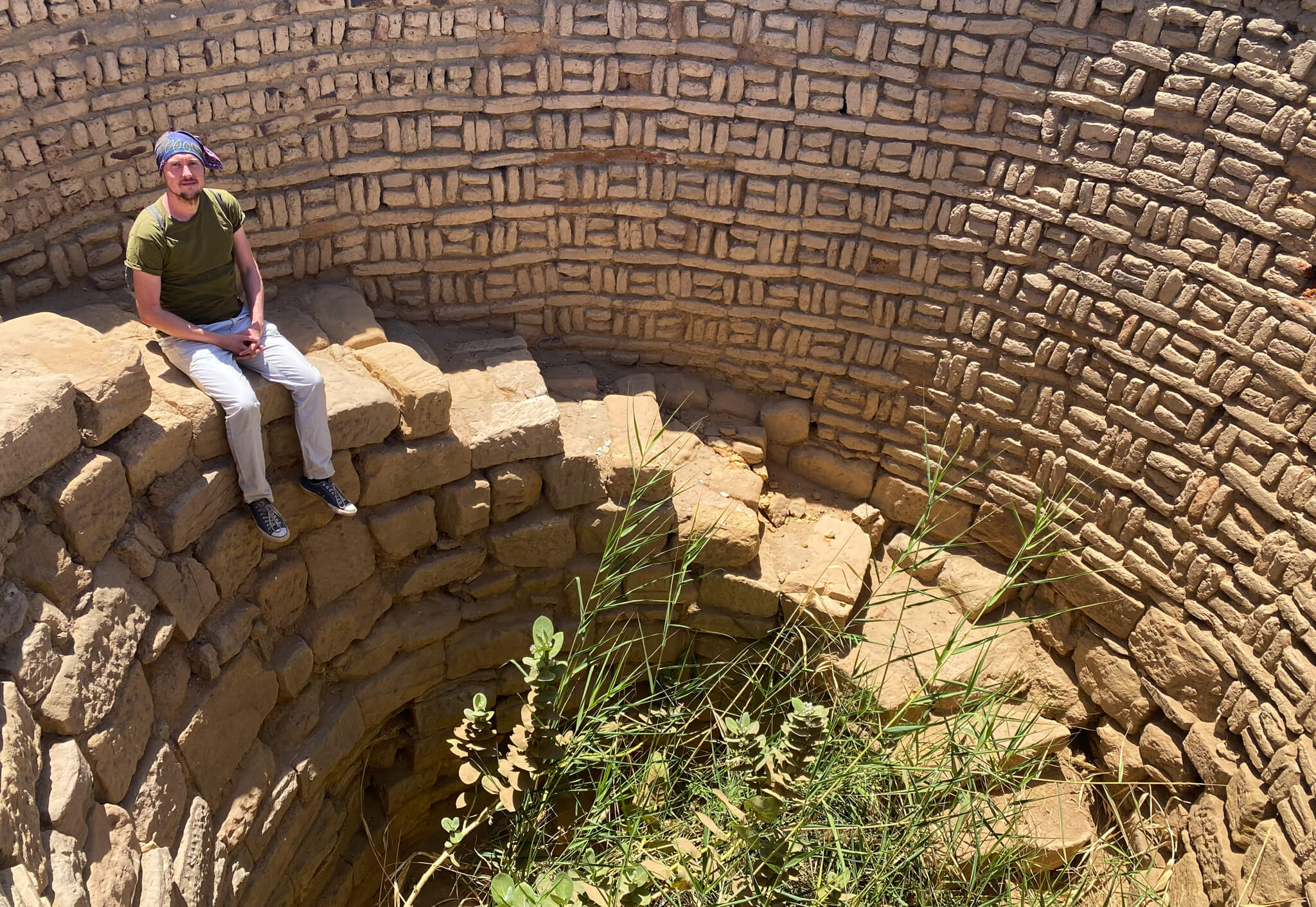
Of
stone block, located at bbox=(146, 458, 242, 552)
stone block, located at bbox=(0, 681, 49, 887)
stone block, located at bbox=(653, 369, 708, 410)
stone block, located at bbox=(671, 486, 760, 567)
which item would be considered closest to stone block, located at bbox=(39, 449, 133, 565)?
stone block, located at bbox=(146, 458, 242, 552)

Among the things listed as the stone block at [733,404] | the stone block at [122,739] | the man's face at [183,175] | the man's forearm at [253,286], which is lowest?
the stone block at [733,404]

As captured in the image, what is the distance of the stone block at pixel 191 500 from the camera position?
13.1ft

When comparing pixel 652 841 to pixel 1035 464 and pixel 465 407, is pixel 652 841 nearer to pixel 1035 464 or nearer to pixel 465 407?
pixel 465 407

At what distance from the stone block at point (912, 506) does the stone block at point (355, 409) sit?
323 centimetres

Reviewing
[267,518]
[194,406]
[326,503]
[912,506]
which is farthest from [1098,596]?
[194,406]

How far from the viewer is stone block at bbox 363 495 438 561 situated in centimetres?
493

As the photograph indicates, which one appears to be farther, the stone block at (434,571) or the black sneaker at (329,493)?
the stone block at (434,571)

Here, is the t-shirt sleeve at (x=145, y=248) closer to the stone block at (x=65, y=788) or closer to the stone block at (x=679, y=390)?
the stone block at (x=65, y=788)

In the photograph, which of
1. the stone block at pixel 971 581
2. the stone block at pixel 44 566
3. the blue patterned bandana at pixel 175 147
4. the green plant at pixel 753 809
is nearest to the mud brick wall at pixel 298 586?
the stone block at pixel 44 566

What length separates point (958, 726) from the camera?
343 centimetres

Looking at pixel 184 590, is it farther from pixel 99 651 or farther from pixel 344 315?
pixel 344 315

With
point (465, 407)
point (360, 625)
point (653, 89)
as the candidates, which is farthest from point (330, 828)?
point (653, 89)

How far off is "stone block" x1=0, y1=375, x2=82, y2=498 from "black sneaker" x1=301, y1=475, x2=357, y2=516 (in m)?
1.00

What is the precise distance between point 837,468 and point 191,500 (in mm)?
3947
